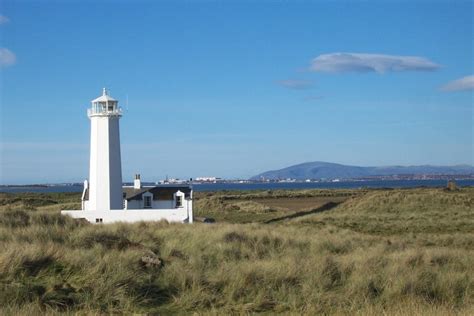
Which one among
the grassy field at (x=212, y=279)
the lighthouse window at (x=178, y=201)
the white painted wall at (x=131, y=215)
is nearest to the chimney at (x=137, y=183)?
the lighthouse window at (x=178, y=201)

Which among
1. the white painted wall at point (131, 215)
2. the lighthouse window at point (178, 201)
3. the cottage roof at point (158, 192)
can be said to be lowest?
the white painted wall at point (131, 215)

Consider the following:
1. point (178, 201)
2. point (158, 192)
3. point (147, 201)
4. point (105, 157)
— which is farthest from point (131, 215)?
point (158, 192)

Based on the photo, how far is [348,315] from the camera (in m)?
8.64

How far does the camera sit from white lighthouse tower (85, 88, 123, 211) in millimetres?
35781

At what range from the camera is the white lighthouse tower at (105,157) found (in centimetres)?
3578

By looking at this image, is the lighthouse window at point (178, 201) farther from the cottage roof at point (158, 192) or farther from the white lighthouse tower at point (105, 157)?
the white lighthouse tower at point (105, 157)

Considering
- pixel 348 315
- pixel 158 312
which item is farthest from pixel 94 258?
pixel 348 315

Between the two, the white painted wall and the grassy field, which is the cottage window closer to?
the white painted wall

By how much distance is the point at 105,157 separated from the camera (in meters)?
35.8

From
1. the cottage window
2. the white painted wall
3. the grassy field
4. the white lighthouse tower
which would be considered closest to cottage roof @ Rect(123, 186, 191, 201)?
the cottage window

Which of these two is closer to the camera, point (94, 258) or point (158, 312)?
point (158, 312)

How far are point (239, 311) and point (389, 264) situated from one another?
5745mm

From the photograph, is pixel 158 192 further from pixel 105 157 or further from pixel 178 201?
pixel 105 157

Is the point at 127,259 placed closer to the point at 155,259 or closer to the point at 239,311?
the point at 155,259
